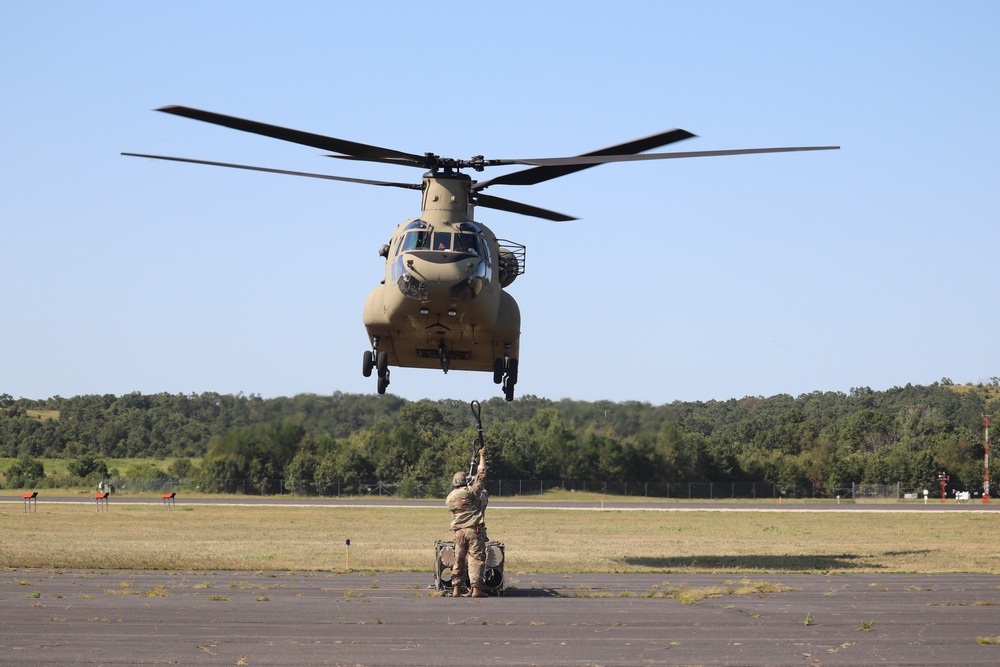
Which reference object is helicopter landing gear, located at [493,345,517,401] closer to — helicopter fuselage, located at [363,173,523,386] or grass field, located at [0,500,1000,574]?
helicopter fuselage, located at [363,173,523,386]

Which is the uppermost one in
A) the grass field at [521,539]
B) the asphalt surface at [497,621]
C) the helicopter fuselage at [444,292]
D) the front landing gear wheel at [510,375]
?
the helicopter fuselage at [444,292]

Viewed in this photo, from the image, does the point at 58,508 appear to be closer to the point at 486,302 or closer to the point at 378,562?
the point at 378,562

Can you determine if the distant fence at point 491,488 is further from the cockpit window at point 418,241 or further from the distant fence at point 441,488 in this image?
the cockpit window at point 418,241

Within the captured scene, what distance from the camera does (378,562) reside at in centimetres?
2661

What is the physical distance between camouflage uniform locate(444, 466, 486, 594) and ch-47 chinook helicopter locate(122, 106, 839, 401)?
681 centimetres

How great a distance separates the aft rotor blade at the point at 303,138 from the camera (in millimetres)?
21312

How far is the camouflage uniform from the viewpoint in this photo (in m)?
17.7

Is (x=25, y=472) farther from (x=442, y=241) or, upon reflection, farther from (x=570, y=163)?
(x=570, y=163)

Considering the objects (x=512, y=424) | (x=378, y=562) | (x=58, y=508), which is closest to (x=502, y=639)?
(x=378, y=562)

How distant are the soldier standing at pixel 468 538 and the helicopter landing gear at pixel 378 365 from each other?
9.25 meters

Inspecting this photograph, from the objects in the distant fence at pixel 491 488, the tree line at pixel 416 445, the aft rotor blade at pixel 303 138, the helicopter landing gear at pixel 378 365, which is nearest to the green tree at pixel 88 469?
the tree line at pixel 416 445

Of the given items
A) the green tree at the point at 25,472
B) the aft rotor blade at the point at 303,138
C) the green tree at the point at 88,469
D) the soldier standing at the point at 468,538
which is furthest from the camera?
the green tree at the point at 25,472

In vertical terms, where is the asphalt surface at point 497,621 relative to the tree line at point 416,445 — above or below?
below

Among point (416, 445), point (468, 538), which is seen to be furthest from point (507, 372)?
point (416, 445)
